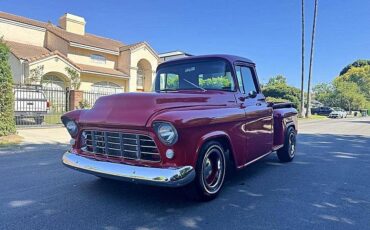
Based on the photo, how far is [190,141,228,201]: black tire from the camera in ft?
13.7

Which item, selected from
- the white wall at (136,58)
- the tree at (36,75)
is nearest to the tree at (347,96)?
the white wall at (136,58)

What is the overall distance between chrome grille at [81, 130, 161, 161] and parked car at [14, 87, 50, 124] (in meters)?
11.0

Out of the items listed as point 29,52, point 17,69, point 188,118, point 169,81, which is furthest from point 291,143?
point 29,52

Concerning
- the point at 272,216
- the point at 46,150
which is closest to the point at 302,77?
the point at 46,150

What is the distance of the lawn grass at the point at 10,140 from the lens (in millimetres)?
9458

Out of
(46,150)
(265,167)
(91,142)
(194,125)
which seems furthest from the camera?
(46,150)

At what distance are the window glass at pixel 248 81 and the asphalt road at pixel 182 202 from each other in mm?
1574

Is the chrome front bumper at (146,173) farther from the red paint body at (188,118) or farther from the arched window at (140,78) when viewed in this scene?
the arched window at (140,78)

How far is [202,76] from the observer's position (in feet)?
17.7

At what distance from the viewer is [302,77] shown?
32.7 metres

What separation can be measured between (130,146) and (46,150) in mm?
5674

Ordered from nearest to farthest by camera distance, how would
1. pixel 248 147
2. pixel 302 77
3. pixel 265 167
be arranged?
1. pixel 248 147
2. pixel 265 167
3. pixel 302 77

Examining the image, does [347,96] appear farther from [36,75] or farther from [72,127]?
[72,127]

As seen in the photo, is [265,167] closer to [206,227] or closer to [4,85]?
[206,227]
